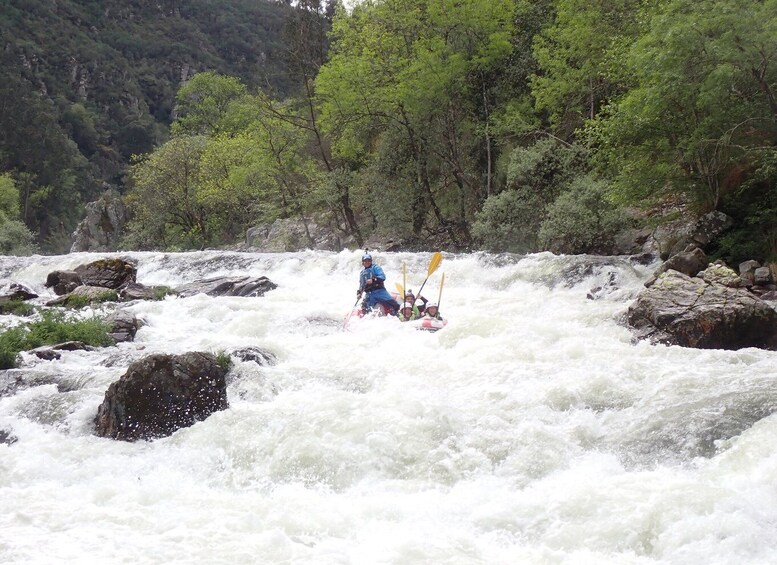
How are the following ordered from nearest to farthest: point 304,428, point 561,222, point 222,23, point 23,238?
point 304,428 < point 561,222 < point 23,238 < point 222,23

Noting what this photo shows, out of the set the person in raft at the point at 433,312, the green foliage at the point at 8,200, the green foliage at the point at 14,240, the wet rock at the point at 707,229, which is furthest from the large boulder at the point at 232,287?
the green foliage at the point at 8,200

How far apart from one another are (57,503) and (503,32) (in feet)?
62.4

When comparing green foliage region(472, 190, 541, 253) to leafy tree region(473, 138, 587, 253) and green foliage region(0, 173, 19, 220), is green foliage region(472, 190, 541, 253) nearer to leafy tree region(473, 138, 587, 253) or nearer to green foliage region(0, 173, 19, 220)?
leafy tree region(473, 138, 587, 253)

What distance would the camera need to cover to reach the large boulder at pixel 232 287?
15.1 meters

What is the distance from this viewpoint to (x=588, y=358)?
809cm

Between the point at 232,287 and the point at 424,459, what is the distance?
10.5m

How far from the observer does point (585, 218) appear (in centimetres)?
1516

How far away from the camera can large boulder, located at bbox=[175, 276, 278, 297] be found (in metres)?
15.1

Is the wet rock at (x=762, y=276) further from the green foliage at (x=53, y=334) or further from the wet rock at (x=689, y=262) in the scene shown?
the green foliage at (x=53, y=334)

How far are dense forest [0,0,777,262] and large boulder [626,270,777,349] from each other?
2876mm

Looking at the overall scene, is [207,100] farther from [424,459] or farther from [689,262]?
[424,459]

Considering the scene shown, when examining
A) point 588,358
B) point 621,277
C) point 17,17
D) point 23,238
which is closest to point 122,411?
point 588,358

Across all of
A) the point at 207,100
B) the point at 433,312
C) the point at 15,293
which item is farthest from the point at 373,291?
the point at 207,100

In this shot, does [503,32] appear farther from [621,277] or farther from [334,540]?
[334,540]
